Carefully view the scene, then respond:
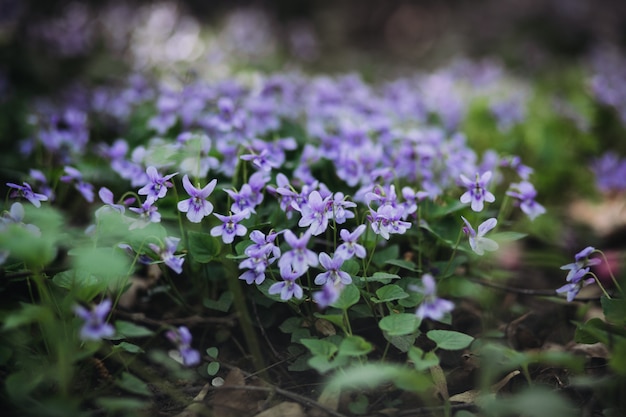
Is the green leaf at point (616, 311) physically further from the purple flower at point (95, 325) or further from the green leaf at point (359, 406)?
the purple flower at point (95, 325)

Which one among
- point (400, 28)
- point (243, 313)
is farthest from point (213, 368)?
point (400, 28)

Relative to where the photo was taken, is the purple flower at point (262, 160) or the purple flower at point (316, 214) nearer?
the purple flower at point (316, 214)

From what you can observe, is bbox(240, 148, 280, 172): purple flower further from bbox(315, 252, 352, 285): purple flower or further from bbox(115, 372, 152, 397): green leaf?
bbox(115, 372, 152, 397): green leaf

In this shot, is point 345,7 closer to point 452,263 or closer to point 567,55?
point 567,55

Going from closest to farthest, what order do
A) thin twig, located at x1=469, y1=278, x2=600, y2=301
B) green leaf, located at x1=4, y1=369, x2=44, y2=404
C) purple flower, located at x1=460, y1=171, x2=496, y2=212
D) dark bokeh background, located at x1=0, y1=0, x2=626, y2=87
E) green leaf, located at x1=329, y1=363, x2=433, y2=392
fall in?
green leaf, located at x1=329, y1=363, x2=433, y2=392, green leaf, located at x1=4, y1=369, x2=44, y2=404, purple flower, located at x1=460, y1=171, x2=496, y2=212, thin twig, located at x1=469, y1=278, x2=600, y2=301, dark bokeh background, located at x1=0, y1=0, x2=626, y2=87

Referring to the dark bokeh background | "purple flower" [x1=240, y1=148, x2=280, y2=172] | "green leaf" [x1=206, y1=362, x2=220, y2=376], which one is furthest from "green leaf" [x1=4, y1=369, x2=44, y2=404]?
the dark bokeh background

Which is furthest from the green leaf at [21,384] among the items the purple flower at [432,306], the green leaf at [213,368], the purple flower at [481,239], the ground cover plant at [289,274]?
the purple flower at [481,239]
